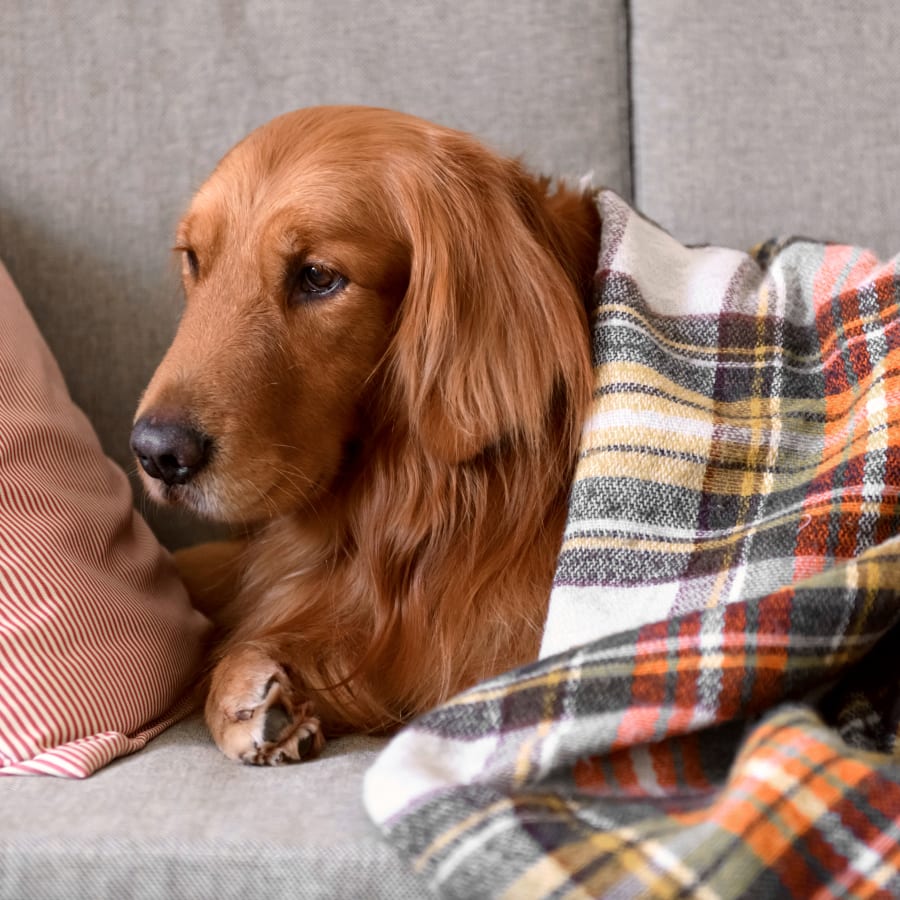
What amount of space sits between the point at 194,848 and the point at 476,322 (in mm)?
623

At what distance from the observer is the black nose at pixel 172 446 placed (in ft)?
3.61

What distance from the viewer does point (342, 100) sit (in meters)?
1.75

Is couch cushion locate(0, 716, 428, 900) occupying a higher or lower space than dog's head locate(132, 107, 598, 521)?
lower

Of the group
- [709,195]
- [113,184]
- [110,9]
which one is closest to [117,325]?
[113,184]

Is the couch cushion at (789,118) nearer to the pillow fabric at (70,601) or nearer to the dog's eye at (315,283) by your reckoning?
the dog's eye at (315,283)

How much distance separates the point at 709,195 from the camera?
1786 mm

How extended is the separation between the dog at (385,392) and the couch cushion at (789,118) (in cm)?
63

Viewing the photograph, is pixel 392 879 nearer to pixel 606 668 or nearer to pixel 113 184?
pixel 606 668

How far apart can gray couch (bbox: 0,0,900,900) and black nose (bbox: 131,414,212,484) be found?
2.21 feet

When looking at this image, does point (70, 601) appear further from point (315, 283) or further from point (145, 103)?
point (145, 103)

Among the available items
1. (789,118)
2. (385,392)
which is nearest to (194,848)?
(385,392)

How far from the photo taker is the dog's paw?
3.51 ft

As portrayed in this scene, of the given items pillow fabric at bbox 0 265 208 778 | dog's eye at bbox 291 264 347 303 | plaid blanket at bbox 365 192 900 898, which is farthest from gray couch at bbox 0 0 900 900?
dog's eye at bbox 291 264 347 303

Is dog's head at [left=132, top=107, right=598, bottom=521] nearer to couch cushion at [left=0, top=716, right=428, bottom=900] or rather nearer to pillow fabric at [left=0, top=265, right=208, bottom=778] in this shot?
pillow fabric at [left=0, top=265, right=208, bottom=778]
